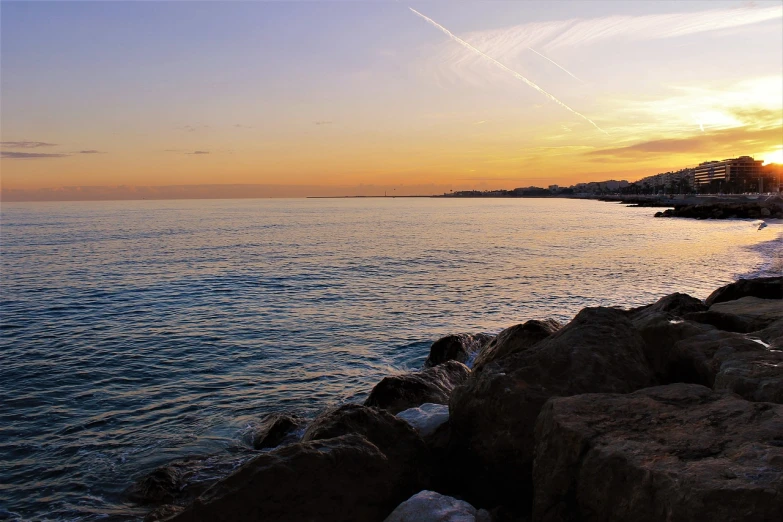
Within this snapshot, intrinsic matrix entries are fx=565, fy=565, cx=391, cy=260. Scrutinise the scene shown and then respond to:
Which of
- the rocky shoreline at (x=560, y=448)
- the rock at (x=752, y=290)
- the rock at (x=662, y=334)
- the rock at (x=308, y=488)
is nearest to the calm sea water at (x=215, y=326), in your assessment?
the rocky shoreline at (x=560, y=448)

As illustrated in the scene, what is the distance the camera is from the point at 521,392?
638 centimetres

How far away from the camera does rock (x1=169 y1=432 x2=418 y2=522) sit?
17.4 feet

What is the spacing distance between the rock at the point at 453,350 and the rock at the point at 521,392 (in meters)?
7.08

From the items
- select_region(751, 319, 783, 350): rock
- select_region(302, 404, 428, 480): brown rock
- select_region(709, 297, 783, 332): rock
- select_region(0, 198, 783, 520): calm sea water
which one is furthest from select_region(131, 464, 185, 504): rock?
select_region(709, 297, 783, 332): rock

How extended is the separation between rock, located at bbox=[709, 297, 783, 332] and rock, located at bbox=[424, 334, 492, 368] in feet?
18.1

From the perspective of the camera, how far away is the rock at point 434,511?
5.40 metres

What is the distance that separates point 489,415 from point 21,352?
14980mm

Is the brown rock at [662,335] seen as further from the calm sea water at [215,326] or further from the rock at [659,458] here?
the calm sea water at [215,326]

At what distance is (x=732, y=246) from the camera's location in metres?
44.1

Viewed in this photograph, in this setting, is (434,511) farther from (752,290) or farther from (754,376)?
(752,290)

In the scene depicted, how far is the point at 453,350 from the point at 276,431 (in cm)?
557

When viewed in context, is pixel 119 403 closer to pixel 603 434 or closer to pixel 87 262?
pixel 603 434

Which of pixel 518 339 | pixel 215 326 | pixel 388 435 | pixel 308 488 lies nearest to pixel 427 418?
pixel 388 435

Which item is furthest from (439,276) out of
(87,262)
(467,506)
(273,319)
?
(467,506)
